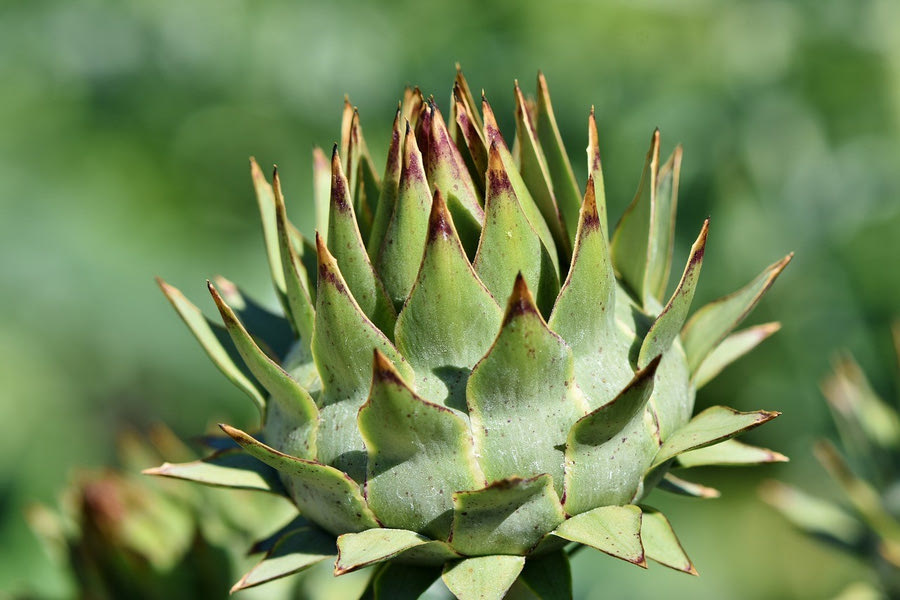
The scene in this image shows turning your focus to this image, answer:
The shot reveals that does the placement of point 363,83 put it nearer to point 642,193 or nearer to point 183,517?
point 183,517

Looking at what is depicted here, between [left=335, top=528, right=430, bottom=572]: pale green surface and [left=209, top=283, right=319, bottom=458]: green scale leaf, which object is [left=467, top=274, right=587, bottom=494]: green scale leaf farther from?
[left=209, top=283, right=319, bottom=458]: green scale leaf

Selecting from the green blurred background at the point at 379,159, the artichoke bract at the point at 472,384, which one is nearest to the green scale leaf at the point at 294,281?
the artichoke bract at the point at 472,384

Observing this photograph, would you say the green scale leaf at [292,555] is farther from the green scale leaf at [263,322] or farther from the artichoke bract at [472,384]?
the green scale leaf at [263,322]

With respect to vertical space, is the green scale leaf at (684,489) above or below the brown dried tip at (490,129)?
below

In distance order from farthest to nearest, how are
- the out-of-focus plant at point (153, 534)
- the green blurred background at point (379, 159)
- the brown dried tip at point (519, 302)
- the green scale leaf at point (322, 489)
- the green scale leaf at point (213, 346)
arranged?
1. the green blurred background at point (379, 159)
2. the out-of-focus plant at point (153, 534)
3. the green scale leaf at point (213, 346)
4. the green scale leaf at point (322, 489)
5. the brown dried tip at point (519, 302)

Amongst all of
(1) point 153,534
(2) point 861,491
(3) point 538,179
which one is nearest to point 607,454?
(3) point 538,179

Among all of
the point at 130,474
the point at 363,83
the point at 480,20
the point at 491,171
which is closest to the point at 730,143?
the point at 480,20
